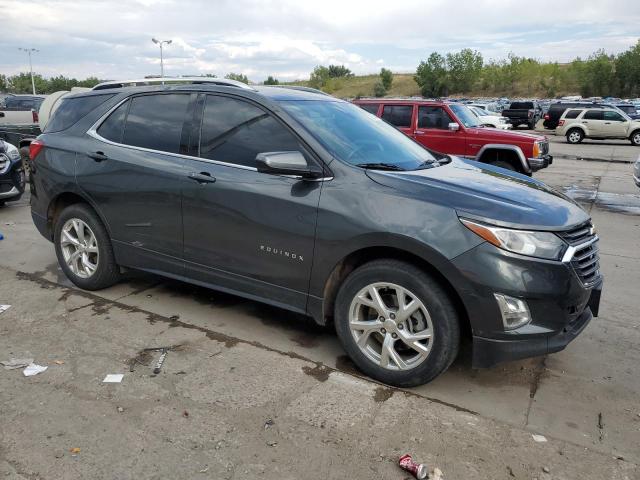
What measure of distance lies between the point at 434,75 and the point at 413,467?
10973 cm

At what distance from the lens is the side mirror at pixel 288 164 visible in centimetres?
353

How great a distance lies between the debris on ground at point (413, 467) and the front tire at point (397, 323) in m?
0.66

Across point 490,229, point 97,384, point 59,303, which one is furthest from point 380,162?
point 59,303

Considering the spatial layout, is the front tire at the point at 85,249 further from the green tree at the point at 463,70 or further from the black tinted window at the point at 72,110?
the green tree at the point at 463,70

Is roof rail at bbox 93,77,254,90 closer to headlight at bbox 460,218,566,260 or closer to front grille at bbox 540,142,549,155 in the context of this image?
headlight at bbox 460,218,566,260

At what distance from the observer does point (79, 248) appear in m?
4.94

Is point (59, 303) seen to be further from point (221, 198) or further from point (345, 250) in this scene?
point (345, 250)

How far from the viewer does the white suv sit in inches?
1011

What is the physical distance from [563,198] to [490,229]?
1.04 meters

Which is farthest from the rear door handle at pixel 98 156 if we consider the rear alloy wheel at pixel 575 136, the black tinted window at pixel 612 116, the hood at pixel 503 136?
the black tinted window at pixel 612 116

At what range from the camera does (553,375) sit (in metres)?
3.70

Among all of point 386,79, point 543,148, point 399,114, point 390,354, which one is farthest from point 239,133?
point 386,79

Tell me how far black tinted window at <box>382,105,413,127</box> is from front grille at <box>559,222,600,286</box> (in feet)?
28.5

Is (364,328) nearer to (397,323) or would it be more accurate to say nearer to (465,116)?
(397,323)
